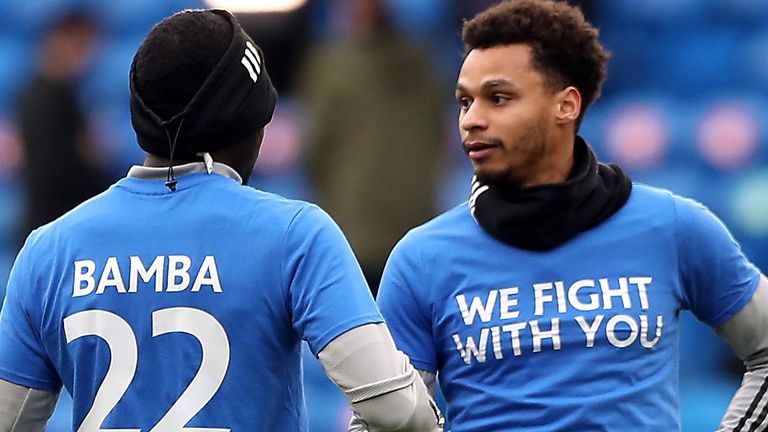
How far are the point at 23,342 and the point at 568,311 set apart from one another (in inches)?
47.3

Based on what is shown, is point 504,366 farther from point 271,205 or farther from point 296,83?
point 296,83

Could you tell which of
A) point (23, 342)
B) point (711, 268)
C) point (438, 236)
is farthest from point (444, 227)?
point (23, 342)

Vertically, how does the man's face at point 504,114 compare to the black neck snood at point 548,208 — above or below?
above

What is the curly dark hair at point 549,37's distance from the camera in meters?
4.01

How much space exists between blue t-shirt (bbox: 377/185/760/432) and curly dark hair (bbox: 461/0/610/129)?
1.09 feet

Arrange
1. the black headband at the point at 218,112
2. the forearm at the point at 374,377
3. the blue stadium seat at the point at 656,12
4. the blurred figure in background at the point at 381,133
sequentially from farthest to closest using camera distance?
the blue stadium seat at the point at 656,12
the blurred figure in background at the point at 381,133
the black headband at the point at 218,112
the forearm at the point at 374,377

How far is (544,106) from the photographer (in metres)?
4.02

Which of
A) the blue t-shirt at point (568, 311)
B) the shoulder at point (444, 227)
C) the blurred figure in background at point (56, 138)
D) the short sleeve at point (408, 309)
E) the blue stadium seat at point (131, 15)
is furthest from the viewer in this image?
the blue stadium seat at point (131, 15)

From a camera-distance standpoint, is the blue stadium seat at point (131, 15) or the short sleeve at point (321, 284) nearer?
the short sleeve at point (321, 284)

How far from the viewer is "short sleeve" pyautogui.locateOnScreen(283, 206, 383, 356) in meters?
3.38

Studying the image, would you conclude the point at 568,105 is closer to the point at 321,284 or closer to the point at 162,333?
the point at 321,284

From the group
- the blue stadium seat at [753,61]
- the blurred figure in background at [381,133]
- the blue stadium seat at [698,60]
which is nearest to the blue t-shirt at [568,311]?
the blurred figure in background at [381,133]

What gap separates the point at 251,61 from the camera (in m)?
3.56

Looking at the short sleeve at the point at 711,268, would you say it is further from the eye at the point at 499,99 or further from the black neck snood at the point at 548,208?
the eye at the point at 499,99
